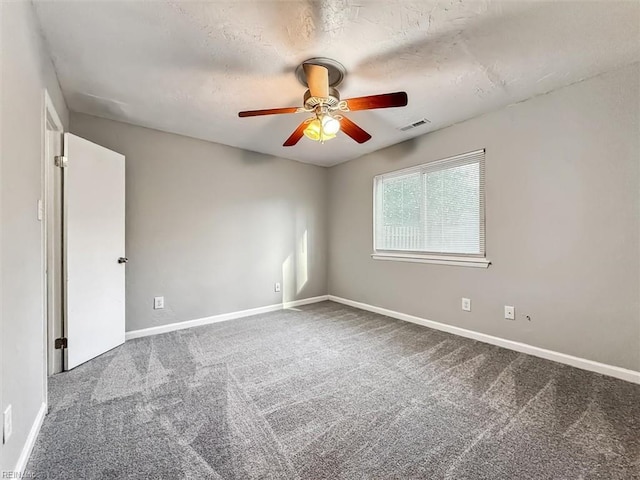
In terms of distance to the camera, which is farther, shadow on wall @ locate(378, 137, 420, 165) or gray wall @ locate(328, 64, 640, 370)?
shadow on wall @ locate(378, 137, 420, 165)

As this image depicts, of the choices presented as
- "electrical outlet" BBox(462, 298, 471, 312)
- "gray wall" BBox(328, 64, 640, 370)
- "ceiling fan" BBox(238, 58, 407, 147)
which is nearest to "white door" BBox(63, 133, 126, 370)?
"ceiling fan" BBox(238, 58, 407, 147)

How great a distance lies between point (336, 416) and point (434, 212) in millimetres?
2411

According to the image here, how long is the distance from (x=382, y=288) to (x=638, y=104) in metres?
2.80

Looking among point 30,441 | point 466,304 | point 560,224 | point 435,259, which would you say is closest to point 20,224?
point 30,441

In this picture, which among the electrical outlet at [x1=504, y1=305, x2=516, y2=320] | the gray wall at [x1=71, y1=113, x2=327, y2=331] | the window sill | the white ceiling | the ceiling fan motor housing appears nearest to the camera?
the white ceiling

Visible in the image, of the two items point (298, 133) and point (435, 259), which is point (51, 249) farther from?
point (435, 259)

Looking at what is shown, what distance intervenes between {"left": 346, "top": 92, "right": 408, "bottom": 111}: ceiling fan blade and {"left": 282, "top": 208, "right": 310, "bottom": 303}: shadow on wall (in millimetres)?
2507

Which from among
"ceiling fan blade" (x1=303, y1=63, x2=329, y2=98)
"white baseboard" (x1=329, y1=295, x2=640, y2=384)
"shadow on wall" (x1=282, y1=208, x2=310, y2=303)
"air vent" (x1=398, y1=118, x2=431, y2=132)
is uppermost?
"air vent" (x1=398, y1=118, x2=431, y2=132)

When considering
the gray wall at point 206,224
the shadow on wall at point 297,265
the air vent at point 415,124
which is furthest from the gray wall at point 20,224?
the air vent at point 415,124

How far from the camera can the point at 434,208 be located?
3188 mm

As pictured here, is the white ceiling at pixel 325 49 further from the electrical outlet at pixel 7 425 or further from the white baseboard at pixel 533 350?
the white baseboard at pixel 533 350

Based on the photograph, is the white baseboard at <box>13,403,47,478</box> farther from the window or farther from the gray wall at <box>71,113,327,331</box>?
the window

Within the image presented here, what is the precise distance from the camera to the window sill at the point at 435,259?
2777 millimetres

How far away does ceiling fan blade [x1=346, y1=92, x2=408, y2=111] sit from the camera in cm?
172
